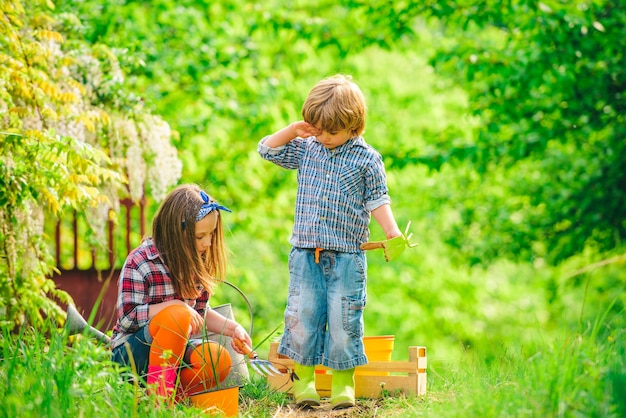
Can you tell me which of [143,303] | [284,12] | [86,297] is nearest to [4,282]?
[143,303]

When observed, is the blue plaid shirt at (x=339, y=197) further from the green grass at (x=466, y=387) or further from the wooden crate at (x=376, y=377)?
the green grass at (x=466, y=387)

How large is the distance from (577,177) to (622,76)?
118 centimetres

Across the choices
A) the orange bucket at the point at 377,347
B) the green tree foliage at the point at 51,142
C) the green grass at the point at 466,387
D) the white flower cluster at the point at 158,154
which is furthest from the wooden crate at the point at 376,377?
the white flower cluster at the point at 158,154

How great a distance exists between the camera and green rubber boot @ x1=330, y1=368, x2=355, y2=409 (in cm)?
315

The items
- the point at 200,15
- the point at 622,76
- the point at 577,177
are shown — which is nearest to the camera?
the point at 622,76

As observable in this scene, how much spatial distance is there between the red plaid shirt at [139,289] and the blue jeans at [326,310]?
51 cm

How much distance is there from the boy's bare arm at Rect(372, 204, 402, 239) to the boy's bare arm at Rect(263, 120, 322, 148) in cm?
41

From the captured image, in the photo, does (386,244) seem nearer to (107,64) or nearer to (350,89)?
(350,89)

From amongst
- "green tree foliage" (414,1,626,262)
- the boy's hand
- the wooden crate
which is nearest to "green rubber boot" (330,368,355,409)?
the wooden crate

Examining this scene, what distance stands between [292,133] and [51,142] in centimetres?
111

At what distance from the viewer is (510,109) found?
611 centimetres

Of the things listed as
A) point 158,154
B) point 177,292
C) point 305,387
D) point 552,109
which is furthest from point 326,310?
point 552,109

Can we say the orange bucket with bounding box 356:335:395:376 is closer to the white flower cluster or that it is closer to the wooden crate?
the wooden crate

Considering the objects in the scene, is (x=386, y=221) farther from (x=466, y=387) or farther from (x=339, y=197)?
(x=466, y=387)
